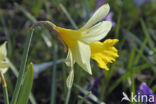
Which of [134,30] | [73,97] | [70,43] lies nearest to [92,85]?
[73,97]

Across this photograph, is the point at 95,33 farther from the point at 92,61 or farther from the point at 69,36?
the point at 92,61

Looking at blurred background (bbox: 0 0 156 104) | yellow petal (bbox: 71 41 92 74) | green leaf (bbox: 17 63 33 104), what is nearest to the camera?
yellow petal (bbox: 71 41 92 74)

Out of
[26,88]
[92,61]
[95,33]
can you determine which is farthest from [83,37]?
[92,61]

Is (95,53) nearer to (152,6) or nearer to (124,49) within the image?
(124,49)

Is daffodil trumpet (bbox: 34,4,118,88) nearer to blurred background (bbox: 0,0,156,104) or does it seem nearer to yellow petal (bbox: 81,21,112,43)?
yellow petal (bbox: 81,21,112,43)

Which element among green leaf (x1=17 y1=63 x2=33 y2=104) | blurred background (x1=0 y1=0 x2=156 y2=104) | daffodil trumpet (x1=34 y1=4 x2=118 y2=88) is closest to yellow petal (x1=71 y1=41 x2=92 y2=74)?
daffodil trumpet (x1=34 y1=4 x2=118 y2=88)

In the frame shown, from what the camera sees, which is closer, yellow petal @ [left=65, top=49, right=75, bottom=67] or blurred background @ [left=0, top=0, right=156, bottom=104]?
yellow petal @ [left=65, top=49, right=75, bottom=67]
